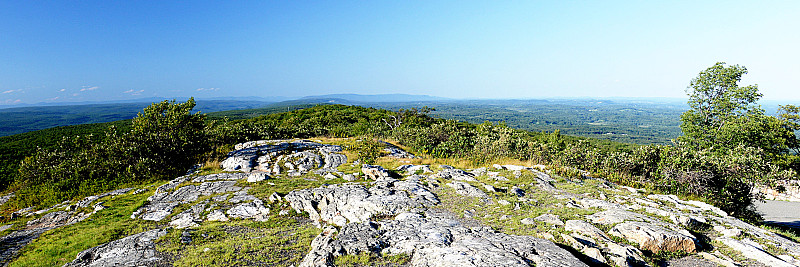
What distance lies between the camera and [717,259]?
771 centimetres

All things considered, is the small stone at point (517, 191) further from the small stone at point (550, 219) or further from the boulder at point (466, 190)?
the small stone at point (550, 219)

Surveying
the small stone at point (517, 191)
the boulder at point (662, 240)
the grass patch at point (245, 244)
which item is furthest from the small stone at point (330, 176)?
the boulder at point (662, 240)

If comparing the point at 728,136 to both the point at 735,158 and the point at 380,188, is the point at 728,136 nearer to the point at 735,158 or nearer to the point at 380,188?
the point at 735,158

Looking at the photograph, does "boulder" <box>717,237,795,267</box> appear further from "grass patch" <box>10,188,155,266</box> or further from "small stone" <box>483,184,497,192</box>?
"grass patch" <box>10,188,155,266</box>

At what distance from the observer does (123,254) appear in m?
9.39

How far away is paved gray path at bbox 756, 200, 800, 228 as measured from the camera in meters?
28.8

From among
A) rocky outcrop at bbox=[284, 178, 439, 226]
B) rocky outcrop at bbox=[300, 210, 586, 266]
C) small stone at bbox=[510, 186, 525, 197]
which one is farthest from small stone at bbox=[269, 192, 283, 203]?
small stone at bbox=[510, 186, 525, 197]

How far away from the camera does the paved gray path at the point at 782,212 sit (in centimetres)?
2881

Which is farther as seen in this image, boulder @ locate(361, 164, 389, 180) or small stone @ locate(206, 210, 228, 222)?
boulder @ locate(361, 164, 389, 180)

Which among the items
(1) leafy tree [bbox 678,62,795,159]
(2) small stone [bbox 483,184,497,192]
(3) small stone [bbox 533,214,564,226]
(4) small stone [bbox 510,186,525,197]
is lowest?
(4) small stone [bbox 510,186,525,197]

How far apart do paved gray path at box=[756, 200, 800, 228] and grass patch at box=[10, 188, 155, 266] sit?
49.1 meters

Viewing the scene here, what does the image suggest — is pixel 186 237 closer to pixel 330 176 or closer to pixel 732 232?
pixel 330 176

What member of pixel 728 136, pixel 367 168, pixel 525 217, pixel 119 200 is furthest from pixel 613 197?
pixel 119 200

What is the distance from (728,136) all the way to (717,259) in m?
19.4
